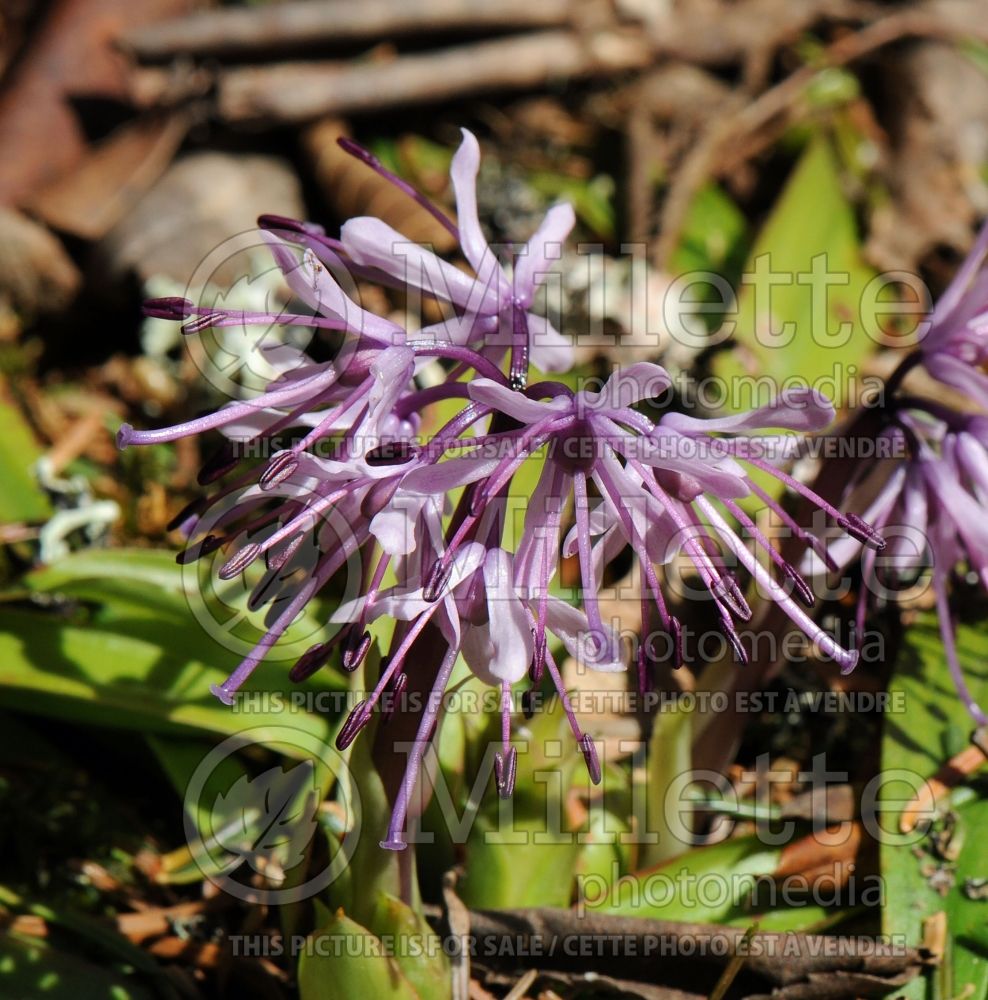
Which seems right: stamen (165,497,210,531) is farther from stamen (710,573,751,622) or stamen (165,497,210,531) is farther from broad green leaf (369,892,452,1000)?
stamen (710,573,751,622)

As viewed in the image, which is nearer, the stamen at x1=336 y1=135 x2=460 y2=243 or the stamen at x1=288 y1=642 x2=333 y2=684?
→ the stamen at x1=288 y1=642 x2=333 y2=684

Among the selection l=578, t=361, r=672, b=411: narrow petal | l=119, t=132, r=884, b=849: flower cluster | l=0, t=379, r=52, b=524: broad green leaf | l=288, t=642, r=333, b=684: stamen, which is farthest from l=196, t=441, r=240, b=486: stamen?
l=0, t=379, r=52, b=524: broad green leaf

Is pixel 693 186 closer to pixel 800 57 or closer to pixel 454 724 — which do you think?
pixel 800 57

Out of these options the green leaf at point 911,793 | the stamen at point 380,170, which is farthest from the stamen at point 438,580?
the green leaf at point 911,793

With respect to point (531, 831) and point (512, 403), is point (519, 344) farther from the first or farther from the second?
point (531, 831)

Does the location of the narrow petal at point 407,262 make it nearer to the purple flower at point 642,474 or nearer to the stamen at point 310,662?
the purple flower at point 642,474
